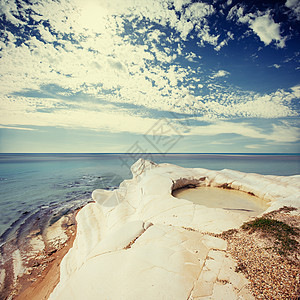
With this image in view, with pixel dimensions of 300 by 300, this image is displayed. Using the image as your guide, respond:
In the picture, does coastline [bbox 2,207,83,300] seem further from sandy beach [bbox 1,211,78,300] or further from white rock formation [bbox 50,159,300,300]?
white rock formation [bbox 50,159,300,300]

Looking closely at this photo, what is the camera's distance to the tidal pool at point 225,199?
917cm

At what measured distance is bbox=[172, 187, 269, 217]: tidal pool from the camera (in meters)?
9.17

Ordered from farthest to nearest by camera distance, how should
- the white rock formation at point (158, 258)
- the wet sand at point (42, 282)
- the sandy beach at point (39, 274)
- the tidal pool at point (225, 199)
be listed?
the tidal pool at point (225, 199)
the sandy beach at point (39, 274)
the wet sand at point (42, 282)
the white rock formation at point (158, 258)

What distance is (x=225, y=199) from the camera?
35.0ft

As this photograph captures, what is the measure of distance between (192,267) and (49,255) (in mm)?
7791

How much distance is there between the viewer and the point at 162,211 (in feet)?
26.8

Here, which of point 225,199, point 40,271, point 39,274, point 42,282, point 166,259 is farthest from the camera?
point 225,199

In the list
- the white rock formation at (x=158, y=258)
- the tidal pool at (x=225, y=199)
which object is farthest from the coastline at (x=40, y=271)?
the tidal pool at (x=225, y=199)

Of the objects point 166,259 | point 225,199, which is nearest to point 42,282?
point 166,259

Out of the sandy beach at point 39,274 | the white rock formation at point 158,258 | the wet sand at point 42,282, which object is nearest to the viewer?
the white rock formation at point 158,258

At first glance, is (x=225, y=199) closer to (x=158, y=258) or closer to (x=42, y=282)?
(x=158, y=258)

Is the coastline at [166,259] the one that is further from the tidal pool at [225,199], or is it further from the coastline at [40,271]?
the tidal pool at [225,199]

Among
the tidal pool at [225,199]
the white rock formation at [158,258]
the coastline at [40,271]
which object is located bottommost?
the coastline at [40,271]

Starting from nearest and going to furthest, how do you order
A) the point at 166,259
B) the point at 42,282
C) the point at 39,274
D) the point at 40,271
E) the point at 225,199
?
the point at 166,259
the point at 42,282
the point at 39,274
the point at 40,271
the point at 225,199
